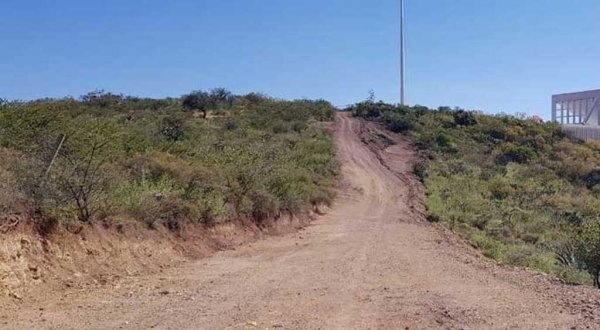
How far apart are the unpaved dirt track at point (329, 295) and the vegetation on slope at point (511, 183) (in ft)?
7.70

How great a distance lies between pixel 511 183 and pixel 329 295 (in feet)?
92.9

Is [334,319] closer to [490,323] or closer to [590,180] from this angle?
[490,323]

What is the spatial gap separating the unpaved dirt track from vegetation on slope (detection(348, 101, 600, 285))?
2.35 metres

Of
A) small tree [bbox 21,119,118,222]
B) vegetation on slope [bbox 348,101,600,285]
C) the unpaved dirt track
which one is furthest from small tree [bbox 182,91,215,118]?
small tree [bbox 21,119,118,222]

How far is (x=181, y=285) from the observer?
39.9ft

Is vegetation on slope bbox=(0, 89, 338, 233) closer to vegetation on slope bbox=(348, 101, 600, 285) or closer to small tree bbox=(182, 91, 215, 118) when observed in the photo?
vegetation on slope bbox=(348, 101, 600, 285)

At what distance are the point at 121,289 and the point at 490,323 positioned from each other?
5738 millimetres

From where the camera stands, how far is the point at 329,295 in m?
11.5

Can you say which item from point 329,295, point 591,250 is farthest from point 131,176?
point 591,250

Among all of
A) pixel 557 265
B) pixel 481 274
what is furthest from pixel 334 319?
pixel 557 265

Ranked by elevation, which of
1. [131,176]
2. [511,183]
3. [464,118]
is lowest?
[511,183]

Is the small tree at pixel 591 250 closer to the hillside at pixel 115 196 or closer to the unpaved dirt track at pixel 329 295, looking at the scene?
the unpaved dirt track at pixel 329 295

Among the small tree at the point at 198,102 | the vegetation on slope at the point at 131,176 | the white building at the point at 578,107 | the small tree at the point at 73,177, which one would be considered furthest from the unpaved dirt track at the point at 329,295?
the white building at the point at 578,107

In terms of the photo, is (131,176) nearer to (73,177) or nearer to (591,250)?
(73,177)
